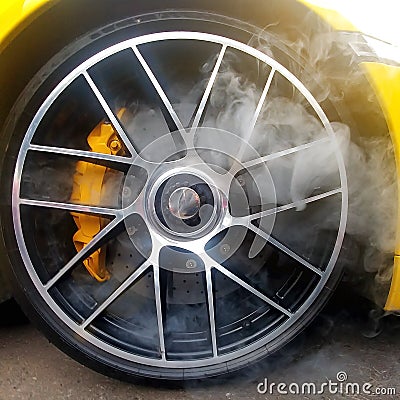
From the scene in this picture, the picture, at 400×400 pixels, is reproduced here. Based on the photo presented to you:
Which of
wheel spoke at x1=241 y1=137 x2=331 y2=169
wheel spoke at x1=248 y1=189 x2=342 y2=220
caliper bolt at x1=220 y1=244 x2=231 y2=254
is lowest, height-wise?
caliper bolt at x1=220 y1=244 x2=231 y2=254

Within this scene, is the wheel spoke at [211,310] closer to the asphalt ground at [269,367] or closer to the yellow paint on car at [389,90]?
the asphalt ground at [269,367]

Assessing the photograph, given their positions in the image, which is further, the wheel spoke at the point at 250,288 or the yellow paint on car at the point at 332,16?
the wheel spoke at the point at 250,288

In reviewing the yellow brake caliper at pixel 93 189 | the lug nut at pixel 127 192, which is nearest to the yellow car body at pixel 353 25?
the yellow brake caliper at pixel 93 189

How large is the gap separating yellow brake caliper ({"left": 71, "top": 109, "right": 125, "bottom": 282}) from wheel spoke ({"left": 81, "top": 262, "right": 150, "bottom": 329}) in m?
0.11

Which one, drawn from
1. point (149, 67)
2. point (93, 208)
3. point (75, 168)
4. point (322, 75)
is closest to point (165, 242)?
point (93, 208)

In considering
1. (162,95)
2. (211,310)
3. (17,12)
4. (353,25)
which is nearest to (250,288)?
(211,310)

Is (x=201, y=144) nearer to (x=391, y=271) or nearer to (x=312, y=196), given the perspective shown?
(x=312, y=196)

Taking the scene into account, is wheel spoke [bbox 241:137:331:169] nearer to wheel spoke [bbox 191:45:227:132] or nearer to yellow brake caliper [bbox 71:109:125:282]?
wheel spoke [bbox 191:45:227:132]

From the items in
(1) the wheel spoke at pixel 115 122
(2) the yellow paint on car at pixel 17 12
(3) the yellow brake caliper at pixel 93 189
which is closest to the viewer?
(2) the yellow paint on car at pixel 17 12

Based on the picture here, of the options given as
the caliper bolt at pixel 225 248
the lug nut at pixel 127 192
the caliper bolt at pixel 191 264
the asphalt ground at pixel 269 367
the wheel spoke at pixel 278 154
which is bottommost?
the asphalt ground at pixel 269 367

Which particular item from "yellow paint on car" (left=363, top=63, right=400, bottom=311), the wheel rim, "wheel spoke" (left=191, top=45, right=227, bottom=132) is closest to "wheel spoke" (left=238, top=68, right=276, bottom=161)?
the wheel rim

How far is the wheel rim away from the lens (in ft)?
5.43

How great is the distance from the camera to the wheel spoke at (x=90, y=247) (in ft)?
5.58

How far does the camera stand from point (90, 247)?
1708mm
